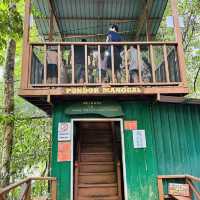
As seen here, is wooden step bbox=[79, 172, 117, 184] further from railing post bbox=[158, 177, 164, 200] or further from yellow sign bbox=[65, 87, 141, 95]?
yellow sign bbox=[65, 87, 141, 95]

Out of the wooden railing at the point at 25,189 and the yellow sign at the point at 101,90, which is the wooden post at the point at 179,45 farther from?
the wooden railing at the point at 25,189

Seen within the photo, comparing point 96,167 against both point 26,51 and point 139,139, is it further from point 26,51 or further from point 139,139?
point 26,51

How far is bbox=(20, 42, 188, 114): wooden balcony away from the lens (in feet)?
17.7

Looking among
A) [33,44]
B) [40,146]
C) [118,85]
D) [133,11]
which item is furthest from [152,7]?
[40,146]

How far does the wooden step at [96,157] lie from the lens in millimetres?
7107

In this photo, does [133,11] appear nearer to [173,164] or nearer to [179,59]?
[179,59]

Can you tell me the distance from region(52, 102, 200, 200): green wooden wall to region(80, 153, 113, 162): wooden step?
1517 millimetres

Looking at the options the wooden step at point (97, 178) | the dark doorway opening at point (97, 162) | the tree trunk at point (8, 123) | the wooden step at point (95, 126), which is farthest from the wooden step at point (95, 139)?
the tree trunk at point (8, 123)

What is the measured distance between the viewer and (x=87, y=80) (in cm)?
545

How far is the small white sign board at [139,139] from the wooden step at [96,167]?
145 centimetres

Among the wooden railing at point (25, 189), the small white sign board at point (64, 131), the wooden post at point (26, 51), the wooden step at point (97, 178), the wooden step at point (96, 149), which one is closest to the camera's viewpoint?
the wooden railing at point (25, 189)

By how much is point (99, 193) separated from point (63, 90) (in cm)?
276

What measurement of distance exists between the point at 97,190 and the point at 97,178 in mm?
445

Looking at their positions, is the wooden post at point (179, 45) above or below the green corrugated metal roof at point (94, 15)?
below
